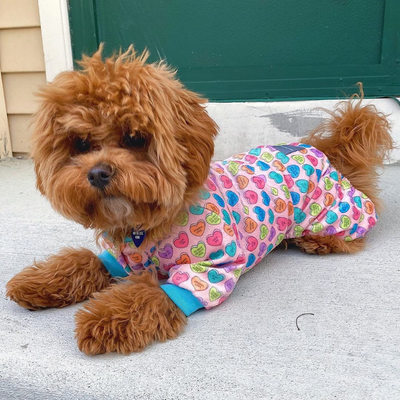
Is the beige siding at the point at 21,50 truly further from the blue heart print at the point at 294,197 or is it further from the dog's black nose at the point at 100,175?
the dog's black nose at the point at 100,175

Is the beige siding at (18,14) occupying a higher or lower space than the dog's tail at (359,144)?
higher

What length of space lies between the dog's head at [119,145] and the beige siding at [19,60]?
2728 millimetres

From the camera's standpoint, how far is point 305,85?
4156 millimetres

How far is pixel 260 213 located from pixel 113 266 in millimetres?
729

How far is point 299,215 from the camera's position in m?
2.58

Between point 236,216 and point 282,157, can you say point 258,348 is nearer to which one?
point 236,216

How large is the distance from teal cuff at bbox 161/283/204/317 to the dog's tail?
1.38m

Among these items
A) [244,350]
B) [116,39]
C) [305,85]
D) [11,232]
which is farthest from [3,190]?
[244,350]

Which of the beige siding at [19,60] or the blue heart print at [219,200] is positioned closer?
the blue heart print at [219,200]

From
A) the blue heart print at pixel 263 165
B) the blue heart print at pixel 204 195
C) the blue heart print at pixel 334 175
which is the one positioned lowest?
the blue heart print at pixel 334 175

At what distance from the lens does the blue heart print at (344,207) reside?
2.62 m

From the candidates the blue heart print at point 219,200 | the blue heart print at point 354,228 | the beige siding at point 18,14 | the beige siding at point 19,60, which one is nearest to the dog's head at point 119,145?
the blue heart print at point 219,200

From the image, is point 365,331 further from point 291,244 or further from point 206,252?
point 291,244

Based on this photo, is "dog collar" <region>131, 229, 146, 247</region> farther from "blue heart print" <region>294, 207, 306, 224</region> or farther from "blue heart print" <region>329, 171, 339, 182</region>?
"blue heart print" <region>329, 171, 339, 182</region>
